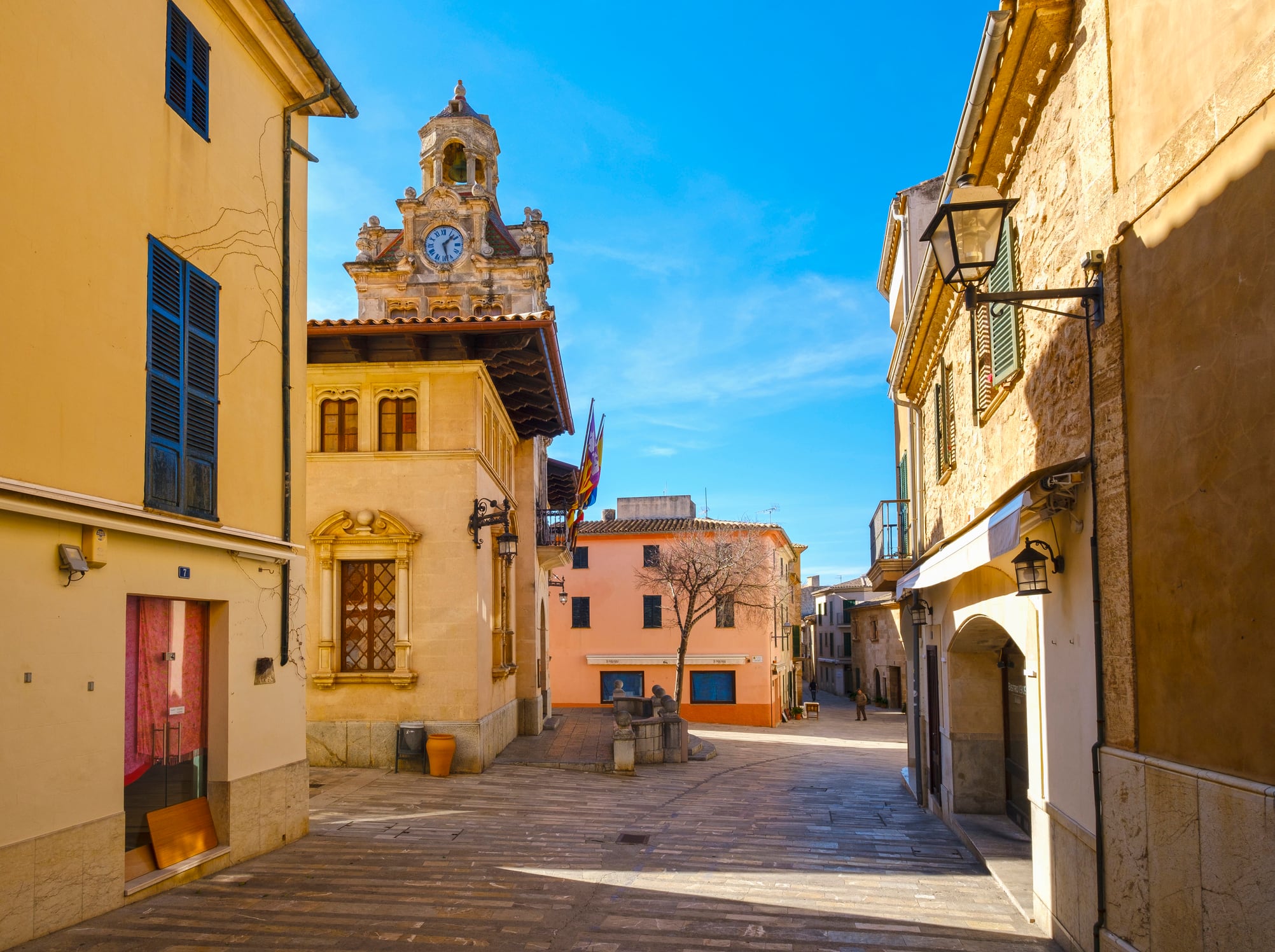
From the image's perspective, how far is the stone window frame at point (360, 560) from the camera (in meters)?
16.2

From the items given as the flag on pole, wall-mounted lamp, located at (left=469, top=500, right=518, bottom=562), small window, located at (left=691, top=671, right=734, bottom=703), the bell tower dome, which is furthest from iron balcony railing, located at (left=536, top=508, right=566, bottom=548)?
small window, located at (left=691, top=671, right=734, bottom=703)

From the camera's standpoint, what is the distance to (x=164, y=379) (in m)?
7.95

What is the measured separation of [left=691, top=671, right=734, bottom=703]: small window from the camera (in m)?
38.9

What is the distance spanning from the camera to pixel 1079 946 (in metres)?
6.55

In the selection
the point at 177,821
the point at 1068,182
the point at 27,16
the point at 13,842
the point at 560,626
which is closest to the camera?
the point at 13,842

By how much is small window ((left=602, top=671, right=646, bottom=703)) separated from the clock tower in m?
17.8

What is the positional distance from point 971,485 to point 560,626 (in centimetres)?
3113

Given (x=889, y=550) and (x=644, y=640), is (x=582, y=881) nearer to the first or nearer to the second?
(x=889, y=550)

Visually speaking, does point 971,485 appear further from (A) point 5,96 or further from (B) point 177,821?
(A) point 5,96

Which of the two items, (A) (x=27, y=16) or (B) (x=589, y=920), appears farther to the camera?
(B) (x=589, y=920)

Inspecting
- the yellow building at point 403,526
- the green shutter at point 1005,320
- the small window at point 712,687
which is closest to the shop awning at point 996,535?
the green shutter at point 1005,320

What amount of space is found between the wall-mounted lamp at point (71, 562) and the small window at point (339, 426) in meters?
10.2

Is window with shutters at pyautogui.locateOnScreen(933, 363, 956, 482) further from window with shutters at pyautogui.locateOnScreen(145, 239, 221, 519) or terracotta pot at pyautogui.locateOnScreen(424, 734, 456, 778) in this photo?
terracotta pot at pyautogui.locateOnScreen(424, 734, 456, 778)

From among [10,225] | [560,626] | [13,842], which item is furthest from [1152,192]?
[560,626]
